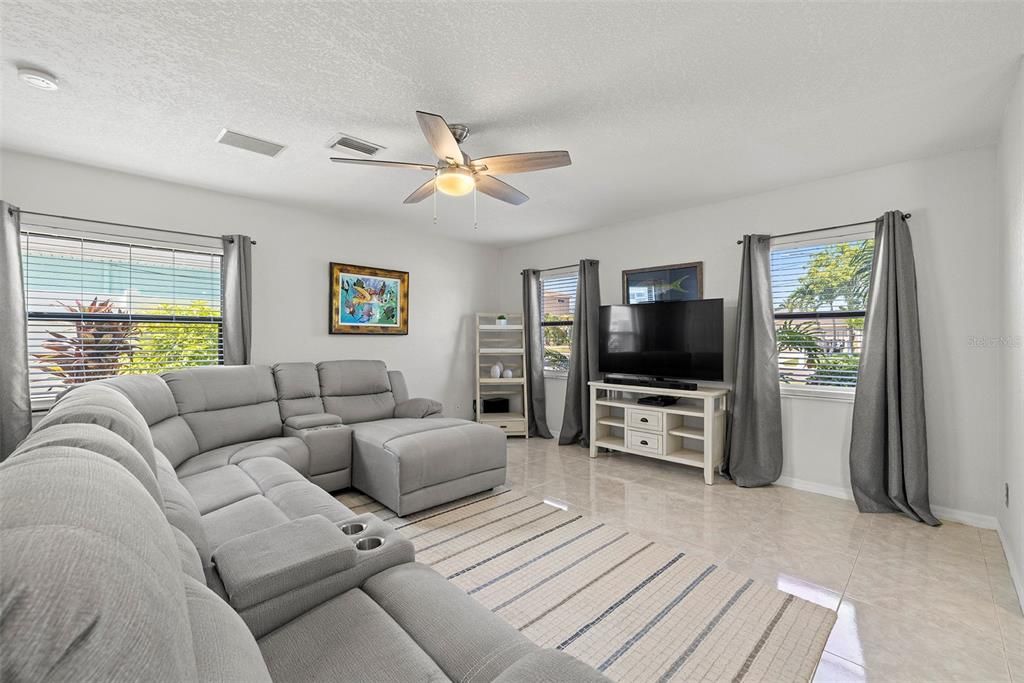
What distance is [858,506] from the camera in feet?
10.3

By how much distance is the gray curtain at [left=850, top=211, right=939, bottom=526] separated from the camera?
2967 millimetres

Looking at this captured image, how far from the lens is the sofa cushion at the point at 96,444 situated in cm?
84

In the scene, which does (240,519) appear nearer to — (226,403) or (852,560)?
(226,403)

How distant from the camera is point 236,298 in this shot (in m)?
3.81

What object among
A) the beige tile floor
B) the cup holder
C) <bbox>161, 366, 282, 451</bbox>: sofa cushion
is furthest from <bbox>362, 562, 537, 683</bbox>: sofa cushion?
<bbox>161, 366, 282, 451</bbox>: sofa cushion

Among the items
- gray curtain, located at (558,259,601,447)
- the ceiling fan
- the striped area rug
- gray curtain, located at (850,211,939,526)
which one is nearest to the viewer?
the striped area rug

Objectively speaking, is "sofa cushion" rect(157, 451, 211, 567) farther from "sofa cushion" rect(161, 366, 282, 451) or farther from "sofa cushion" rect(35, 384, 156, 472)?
"sofa cushion" rect(161, 366, 282, 451)

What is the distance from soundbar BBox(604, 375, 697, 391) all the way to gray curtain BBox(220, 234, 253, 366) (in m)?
3.49

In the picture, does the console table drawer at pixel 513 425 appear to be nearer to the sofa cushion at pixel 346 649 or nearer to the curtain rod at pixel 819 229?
the curtain rod at pixel 819 229

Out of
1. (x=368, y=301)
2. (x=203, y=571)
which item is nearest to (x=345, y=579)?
(x=203, y=571)

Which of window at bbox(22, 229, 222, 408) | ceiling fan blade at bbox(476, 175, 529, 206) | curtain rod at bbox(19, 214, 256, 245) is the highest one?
ceiling fan blade at bbox(476, 175, 529, 206)

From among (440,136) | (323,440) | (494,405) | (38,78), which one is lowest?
(494,405)

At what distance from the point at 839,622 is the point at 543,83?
9.19 feet

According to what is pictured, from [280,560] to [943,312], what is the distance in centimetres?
409
